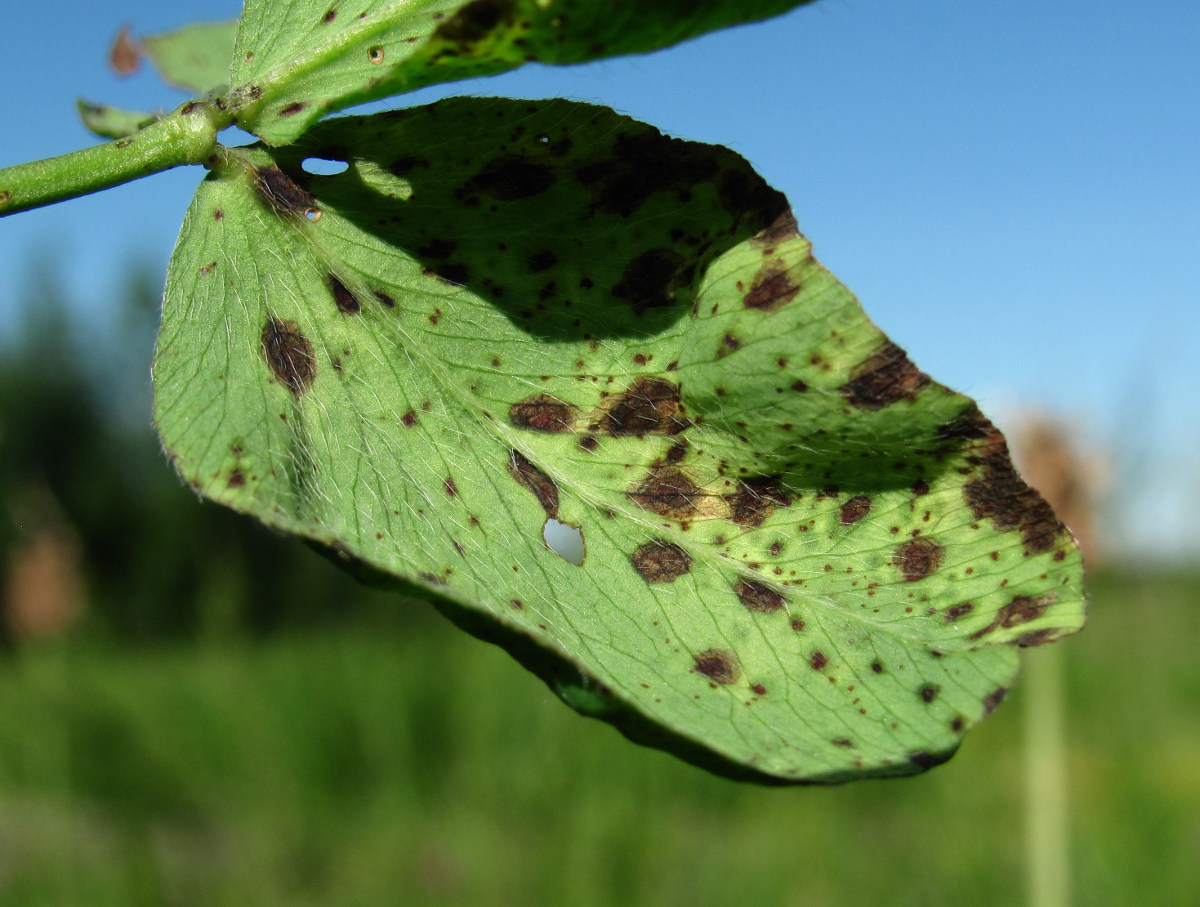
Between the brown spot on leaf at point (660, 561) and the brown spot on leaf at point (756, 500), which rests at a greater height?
the brown spot on leaf at point (756, 500)

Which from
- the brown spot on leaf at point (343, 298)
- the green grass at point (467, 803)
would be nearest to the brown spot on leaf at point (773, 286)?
the brown spot on leaf at point (343, 298)

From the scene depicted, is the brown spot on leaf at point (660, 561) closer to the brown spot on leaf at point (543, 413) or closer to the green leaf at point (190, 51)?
the brown spot on leaf at point (543, 413)

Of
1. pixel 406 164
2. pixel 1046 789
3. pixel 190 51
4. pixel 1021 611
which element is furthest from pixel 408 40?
pixel 1046 789

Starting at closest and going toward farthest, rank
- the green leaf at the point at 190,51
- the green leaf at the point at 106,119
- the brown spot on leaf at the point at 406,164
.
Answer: the brown spot on leaf at the point at 406,164
the green leaf at the point at 106,119
the green leaf at the point at 190,51

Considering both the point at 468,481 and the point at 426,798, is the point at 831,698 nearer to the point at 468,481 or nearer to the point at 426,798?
the point at 468,481

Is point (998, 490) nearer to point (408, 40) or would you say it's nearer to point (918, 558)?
point (918, 558)

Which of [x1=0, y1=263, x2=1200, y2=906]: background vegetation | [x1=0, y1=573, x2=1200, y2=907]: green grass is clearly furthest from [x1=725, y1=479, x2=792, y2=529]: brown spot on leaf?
[x1=0, y1=573, x2=1200, y2=907]: green grass
